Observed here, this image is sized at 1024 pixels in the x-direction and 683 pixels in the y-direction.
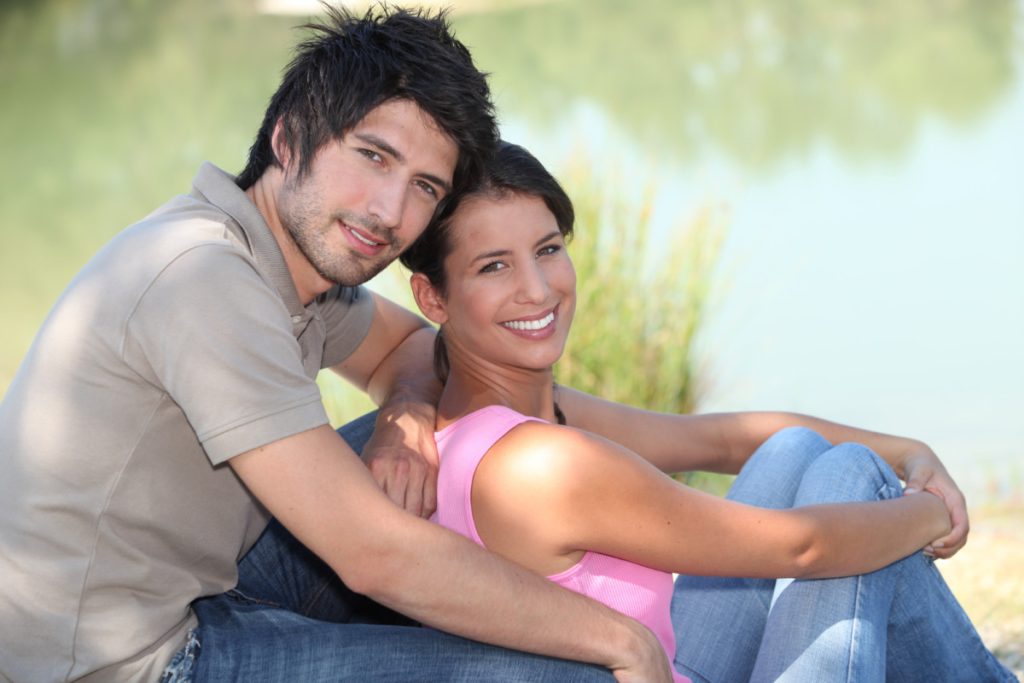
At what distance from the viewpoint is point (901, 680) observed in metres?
2.30

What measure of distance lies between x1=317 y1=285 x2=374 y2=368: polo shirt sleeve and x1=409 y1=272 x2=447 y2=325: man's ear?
31cm

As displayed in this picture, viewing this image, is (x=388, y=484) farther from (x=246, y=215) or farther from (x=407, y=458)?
(x=246, y=215)

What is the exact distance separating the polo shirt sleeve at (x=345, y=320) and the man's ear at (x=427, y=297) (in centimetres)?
31

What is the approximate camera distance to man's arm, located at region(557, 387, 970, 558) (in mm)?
2604

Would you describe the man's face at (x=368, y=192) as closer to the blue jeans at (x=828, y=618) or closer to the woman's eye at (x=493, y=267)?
the woman's eye at (x=493, y=267)

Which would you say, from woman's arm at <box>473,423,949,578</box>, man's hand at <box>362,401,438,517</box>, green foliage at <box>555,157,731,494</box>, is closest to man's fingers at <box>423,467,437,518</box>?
man's hand at <box>362,401,438,517</box>

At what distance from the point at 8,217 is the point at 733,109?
20.1 feet

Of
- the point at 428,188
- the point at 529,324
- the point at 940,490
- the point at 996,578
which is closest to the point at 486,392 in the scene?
the point at 529,324

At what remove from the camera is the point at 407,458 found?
6.92 ft

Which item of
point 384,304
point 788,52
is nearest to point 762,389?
point 384,304

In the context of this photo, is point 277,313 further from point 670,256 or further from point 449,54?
point 670,256

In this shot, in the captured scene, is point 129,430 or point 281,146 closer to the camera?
point 129,430

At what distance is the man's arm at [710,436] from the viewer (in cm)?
260

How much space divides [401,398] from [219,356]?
0.75 m
